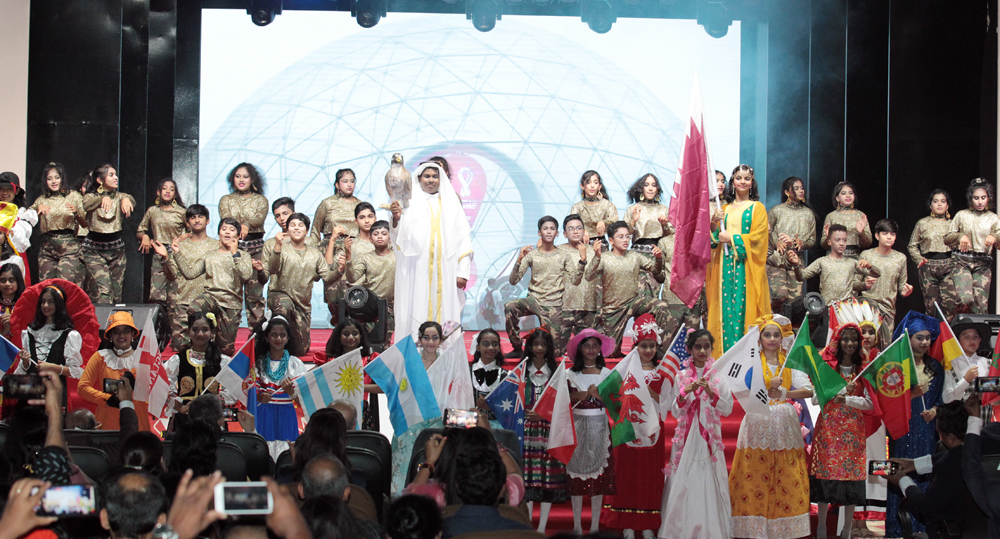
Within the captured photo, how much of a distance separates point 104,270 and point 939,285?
7.25 m

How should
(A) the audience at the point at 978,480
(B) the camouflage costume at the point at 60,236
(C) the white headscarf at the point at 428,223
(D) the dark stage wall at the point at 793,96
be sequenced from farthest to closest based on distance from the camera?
(D) the dark stage wall at the point at 793,96, (B) the camouflage costume at the point at 60,236, (C) the white headscarf at the point at 428,223, (A) the audience at the point at 978,480

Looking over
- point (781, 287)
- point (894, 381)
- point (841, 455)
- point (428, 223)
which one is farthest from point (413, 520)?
point (781, 287)

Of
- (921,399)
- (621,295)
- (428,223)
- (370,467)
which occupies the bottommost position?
(370,467)

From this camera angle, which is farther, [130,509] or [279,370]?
[279,370]

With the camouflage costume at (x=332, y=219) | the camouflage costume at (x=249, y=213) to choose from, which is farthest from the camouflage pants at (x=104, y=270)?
the camouflage costume at (x=332, y=219)

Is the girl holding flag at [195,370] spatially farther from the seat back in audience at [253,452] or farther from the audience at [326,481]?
the audience at [326,481]

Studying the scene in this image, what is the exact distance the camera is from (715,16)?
433 inches

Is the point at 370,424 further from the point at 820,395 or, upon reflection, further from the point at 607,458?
the point at 820,395

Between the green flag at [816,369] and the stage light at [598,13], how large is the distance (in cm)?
581

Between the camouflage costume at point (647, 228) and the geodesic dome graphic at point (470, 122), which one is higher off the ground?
the geodesic dome graphic at point (470, 122)

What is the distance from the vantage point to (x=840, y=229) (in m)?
8.85

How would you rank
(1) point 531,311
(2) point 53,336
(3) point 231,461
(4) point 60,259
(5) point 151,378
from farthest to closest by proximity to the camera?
(4) point 60,259 < (1) point 531,311 < (2) point 53,336 < (5) point 151,378 < (3) point 231,461

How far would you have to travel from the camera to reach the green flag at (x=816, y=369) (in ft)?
18.8

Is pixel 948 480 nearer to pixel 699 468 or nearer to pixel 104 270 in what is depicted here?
pixel 699 468
